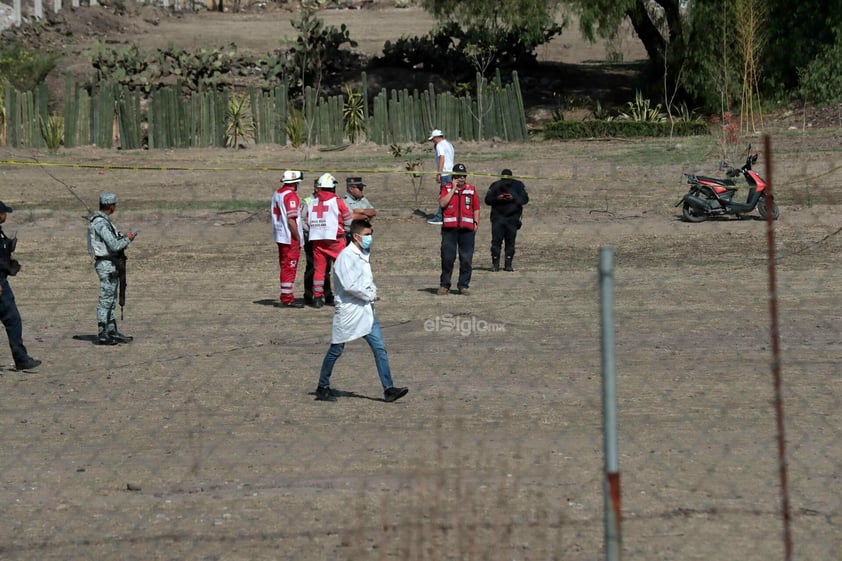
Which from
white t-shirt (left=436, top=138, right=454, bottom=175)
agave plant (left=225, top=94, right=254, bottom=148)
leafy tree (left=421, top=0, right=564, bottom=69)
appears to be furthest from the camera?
leafy tree (left=421, top=0, right=564, bottom=69)

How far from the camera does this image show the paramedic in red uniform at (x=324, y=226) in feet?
47.1

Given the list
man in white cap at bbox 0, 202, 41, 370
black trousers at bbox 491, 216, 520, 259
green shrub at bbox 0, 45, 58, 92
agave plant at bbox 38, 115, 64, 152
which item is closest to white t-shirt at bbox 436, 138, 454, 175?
black trousers at bbox 491, 216, 520, 259

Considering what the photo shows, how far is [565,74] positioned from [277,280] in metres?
23.8

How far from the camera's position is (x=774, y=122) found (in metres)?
30.8

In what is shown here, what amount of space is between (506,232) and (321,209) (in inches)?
128

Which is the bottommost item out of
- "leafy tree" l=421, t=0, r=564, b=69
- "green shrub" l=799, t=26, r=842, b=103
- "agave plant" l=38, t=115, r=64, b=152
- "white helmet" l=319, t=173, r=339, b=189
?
"white helmet" l=319, t=173, r=339, b=189

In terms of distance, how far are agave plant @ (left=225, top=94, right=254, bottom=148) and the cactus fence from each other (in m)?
0.12

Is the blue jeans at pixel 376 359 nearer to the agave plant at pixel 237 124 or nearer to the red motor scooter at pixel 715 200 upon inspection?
the red motor scooter at pixel 715 200

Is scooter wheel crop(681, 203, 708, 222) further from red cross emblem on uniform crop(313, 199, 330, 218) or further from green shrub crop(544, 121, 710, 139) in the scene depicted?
green shrub crop(544, 121, 710, 139)

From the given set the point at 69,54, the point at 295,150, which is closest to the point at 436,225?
the point at 295,150

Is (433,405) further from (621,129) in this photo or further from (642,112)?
(642,112)

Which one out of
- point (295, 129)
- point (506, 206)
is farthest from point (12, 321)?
point (295, 129)

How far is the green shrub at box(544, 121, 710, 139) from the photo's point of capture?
29656mm

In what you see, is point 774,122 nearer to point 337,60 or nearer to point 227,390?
point 337,60
